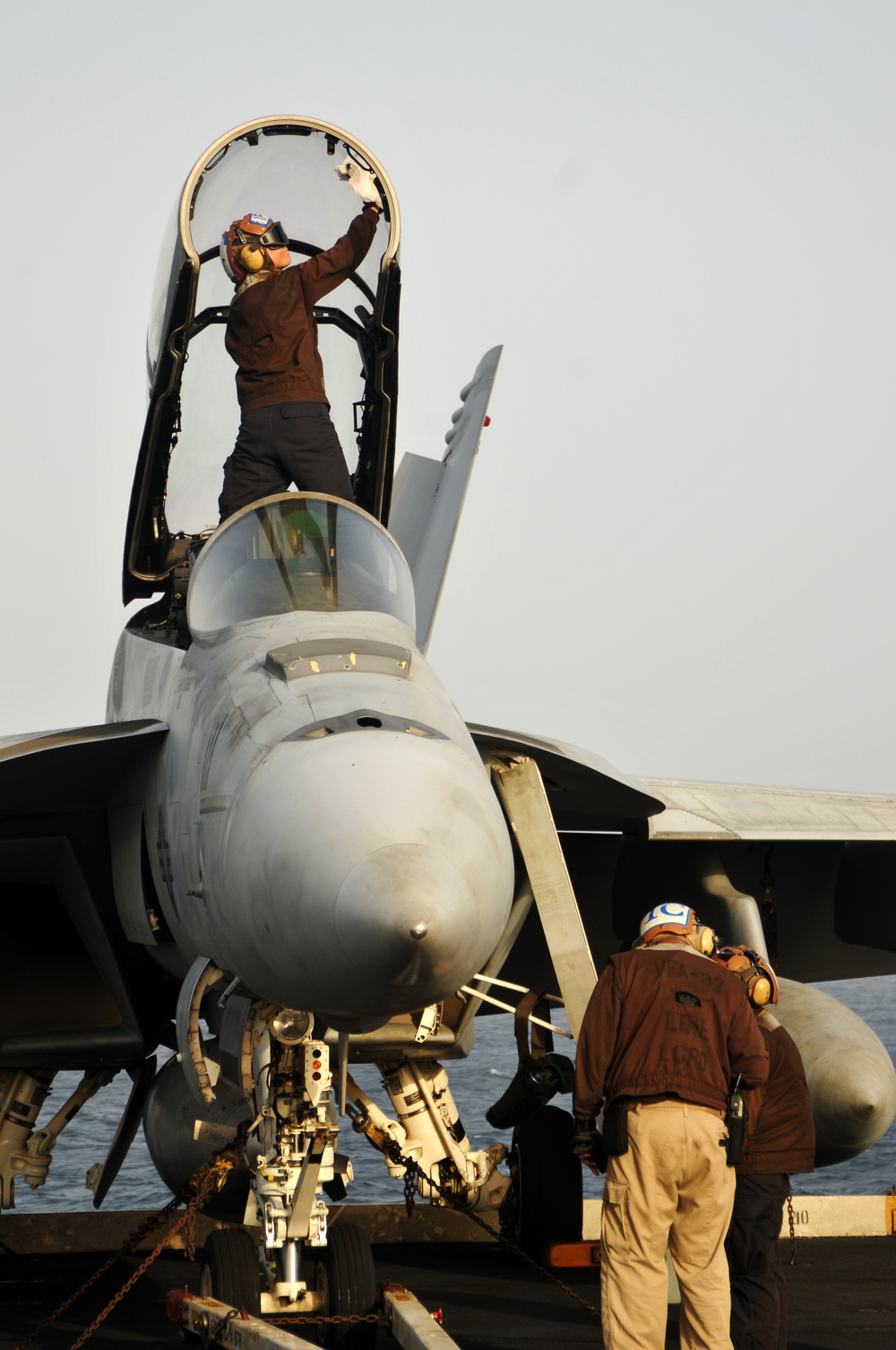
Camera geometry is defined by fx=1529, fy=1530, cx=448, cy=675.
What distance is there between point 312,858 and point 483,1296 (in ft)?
14.6

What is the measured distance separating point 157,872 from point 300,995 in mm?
1672

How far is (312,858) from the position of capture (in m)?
4.00

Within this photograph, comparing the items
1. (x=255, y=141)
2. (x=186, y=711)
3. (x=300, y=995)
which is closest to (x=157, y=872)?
(x=186, y=711)

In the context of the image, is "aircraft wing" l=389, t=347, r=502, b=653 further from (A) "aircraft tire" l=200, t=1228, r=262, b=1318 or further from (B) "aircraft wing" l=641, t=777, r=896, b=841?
(A) "aircraft tire" l=200, t=1228, r=262, b=1318

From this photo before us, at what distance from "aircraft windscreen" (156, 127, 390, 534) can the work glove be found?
4.13 m

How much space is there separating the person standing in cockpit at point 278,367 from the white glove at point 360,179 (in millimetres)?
608

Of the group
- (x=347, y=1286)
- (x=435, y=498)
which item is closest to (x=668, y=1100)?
(x=347, y=1286)

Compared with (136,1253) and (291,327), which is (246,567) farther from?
(136,1253)

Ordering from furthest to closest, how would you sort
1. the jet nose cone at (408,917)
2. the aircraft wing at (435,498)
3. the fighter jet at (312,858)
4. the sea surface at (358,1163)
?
the sea surface at (358,1163) < the aircraft wing at (435,498) < the fighter jet at (312,858) < the jet nose cone at (408,917)

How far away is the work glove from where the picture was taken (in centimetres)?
470

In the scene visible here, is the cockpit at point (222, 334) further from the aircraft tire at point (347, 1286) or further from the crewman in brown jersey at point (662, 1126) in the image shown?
the crewman in brown jersey at point (662, 1126)

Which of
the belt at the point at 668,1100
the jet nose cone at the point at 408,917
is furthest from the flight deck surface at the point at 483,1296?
the jet nose cone at the point at 408,917

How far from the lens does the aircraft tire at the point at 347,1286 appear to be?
5383 millimetres

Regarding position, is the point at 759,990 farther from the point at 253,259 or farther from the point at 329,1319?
the point at 253,259
